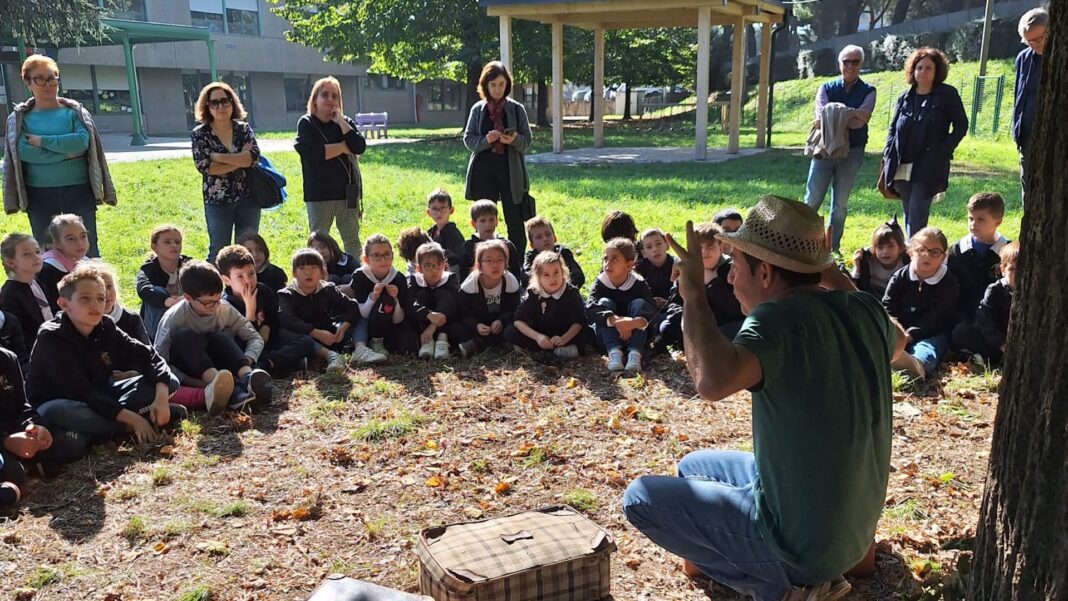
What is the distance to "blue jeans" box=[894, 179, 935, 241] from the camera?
7.12 m

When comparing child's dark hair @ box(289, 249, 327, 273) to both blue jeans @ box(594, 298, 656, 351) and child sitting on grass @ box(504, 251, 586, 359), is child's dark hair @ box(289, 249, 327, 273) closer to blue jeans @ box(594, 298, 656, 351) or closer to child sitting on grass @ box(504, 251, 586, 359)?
child sitting on grass @ box(504, 251, 586, 359)

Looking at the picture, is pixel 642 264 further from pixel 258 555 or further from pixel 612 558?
pixel 258 555

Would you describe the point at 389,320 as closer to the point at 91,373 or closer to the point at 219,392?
the point at 219,392

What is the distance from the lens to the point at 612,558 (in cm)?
350

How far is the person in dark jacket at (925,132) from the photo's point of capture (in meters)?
7.00

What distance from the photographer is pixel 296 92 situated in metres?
44.2

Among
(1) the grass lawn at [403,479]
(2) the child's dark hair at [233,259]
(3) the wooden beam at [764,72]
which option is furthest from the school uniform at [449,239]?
(3) the wooden beam at [764,72]

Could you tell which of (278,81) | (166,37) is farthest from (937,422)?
(278,81)

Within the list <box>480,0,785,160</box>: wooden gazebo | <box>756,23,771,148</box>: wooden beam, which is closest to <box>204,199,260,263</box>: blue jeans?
<box>480,0,785,160</box>: wooden gazebo

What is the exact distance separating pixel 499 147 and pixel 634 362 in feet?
8.60

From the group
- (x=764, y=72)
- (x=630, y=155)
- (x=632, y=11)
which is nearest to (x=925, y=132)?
(x=632, y=11)

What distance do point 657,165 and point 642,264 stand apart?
10281 millimetres

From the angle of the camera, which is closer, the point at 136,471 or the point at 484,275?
the point at 136,471

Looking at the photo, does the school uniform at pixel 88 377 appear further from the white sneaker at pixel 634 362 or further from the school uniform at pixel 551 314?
the white sneaker at pixel 634 362
